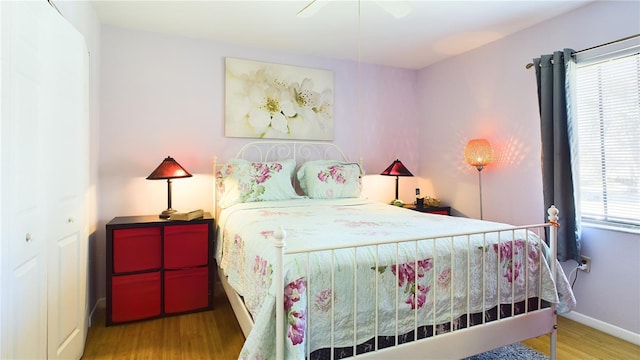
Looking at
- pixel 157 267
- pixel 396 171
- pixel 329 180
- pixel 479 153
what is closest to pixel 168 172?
pixel 157 267

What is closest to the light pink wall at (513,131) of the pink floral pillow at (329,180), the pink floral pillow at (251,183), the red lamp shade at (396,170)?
the red lamp shade at (396,170)

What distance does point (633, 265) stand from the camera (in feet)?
7.66

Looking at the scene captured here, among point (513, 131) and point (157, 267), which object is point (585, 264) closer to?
point (513, 131)

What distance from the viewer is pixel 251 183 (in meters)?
2.98

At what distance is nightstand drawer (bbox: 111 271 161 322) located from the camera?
254 cm

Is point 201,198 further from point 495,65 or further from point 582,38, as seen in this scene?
point 582,38

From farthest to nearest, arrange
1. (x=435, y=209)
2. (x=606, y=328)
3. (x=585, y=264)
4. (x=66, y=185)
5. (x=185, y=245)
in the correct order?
(x=435, y=209) → (x=185, y=245) → (x=585, y=264) → (x=606, y=328) → (x=66, y=185)

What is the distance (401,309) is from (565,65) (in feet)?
7.52

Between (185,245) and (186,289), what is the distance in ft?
1.17

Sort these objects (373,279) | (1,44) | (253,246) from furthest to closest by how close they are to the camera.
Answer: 1. (253,246)
2. (373,279)
3. (1,44)

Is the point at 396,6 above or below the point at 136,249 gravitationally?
above

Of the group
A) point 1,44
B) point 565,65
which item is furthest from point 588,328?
point 1,44

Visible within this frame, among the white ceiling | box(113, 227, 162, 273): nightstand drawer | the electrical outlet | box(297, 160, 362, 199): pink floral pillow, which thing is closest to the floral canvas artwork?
the white ceiling

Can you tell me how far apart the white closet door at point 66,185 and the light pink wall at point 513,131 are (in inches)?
132
